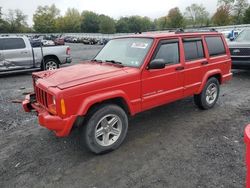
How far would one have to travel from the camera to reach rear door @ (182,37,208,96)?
538cm

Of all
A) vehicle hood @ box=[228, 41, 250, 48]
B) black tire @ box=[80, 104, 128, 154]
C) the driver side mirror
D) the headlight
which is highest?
vehicle hood @ box=[228, 41, 250, 48]

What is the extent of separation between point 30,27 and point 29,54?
315 ft

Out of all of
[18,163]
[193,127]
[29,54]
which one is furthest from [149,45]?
[29,54]

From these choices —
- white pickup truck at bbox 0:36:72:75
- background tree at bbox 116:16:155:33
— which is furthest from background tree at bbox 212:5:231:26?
white pickup truck at bbox 0:36:72:75

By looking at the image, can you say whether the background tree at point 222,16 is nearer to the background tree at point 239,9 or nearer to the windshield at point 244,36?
the background tree at point 239,9

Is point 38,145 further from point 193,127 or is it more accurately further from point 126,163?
point 193,127

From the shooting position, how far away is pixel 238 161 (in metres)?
3.90

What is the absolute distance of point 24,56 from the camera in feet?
37.1

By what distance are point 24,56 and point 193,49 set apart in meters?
8.15

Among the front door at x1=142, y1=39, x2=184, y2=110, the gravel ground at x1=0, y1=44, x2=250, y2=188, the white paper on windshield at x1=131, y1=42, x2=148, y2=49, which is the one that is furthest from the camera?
the white paper on windshield at x1=131, y1=42, x2=148, y2=49

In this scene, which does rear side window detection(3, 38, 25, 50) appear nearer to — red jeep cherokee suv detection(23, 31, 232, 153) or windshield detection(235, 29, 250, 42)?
red jeep cherokee suv detection(23, 31, 232, 153)

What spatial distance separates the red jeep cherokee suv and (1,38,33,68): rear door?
22.8 ft

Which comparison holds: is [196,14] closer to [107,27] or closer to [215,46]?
[107,27]

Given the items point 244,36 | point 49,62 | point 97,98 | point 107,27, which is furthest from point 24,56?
point 107,27
